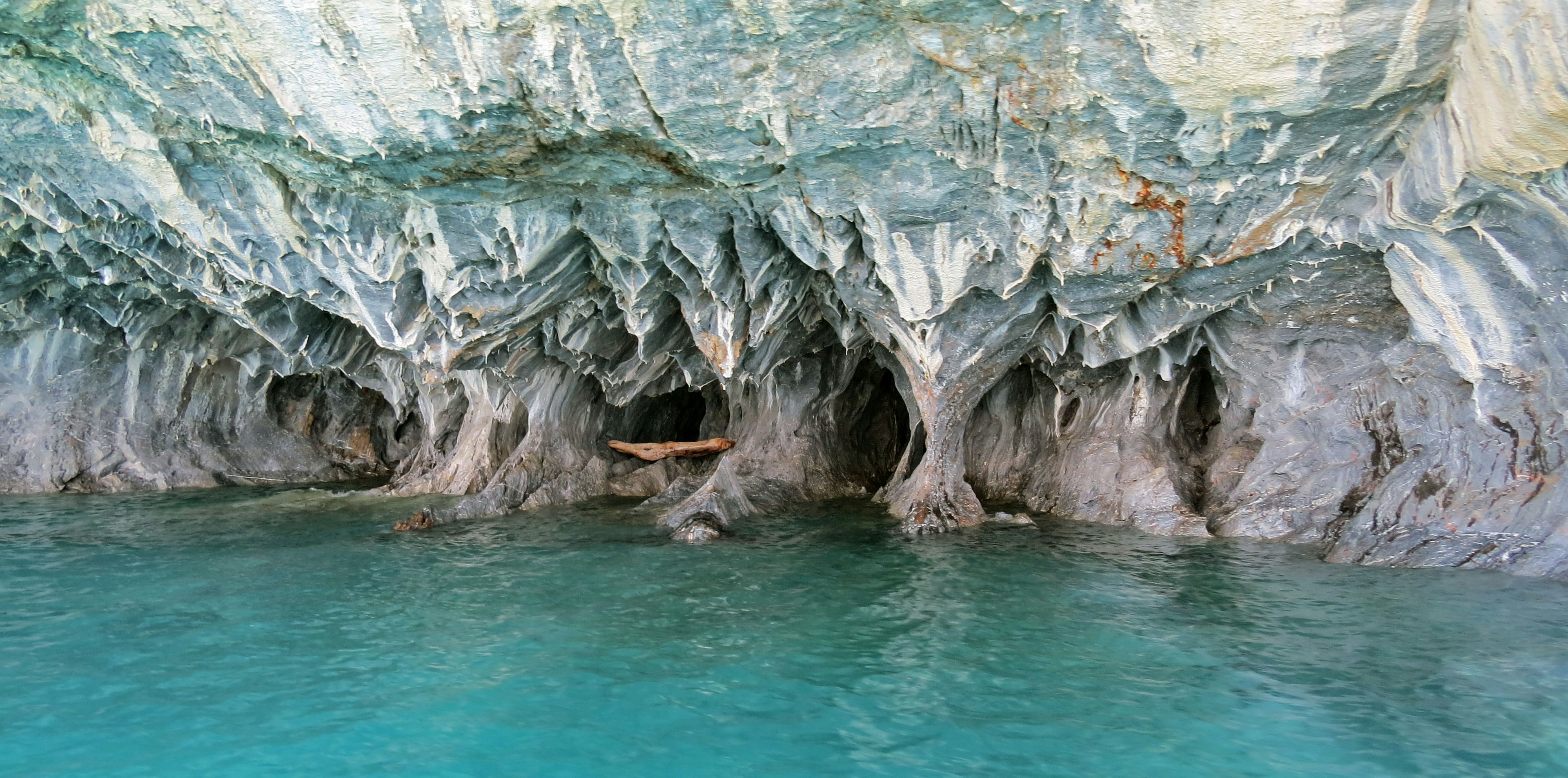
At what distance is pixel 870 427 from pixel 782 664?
12083mm

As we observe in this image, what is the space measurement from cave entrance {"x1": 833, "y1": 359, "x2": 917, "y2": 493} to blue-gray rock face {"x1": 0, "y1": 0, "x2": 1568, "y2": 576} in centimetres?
23

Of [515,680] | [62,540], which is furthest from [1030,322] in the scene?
[62,540]

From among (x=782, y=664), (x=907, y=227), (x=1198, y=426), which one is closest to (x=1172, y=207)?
(x=907, y=227)

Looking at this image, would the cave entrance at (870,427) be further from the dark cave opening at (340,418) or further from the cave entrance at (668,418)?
the dark cave opening at (340,418)

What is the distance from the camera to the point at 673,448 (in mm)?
18016

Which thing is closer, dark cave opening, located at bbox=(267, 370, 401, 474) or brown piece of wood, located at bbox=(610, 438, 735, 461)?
brown piece of wood, located at bbox=(610, 438, 735, 461)

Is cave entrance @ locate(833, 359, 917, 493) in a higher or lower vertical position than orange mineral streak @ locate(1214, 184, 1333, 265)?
lower

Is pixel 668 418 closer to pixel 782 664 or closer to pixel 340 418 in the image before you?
pixel 340 418

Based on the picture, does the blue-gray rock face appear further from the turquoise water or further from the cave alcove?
the turquoise water

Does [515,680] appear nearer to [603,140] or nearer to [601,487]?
[603,140]

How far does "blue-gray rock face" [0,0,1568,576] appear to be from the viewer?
8383mm

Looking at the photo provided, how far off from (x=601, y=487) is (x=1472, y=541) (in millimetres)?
12281

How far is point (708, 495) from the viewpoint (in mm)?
14312

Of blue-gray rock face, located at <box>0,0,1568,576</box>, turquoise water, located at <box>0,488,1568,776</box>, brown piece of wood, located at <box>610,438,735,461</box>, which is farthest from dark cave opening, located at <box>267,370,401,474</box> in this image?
turquoise water, located at <box>0,488,1568,776</box>
